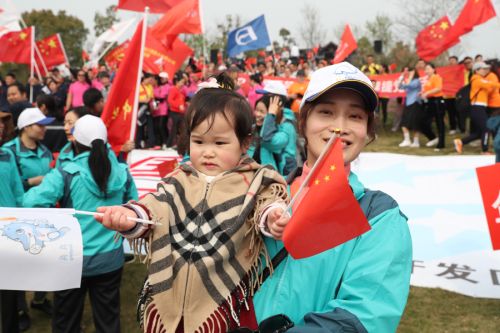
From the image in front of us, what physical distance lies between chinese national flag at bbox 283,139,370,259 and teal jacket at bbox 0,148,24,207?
3.37 metres

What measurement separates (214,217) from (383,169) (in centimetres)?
934

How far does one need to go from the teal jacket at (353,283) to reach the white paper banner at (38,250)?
90cm

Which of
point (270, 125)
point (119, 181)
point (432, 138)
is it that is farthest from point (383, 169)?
point (119, 181)

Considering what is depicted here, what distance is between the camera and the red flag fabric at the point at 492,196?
4.36 m

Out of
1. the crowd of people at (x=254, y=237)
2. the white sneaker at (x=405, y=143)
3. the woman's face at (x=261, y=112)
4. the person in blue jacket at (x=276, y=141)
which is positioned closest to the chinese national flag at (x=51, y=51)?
the white sneaker at (x=405, y=143)

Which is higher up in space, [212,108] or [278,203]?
[212,108]

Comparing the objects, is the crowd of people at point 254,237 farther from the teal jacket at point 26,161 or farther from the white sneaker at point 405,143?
the white sneaker at point 405,143

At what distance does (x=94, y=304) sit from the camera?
13.5 feet

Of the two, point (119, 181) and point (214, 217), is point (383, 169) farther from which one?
point (214, 217)

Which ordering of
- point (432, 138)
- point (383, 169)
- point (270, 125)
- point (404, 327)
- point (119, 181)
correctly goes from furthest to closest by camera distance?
point (432, 138) → point (383, 169) → point (270, 125) → point (404, 327) → point (119, 181)

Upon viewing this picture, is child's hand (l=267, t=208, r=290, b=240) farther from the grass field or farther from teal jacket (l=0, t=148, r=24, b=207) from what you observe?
the grass field

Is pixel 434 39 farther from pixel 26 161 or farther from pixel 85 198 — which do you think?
pixel 85 198

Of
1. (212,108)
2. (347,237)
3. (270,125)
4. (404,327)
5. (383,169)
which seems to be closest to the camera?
(347,237)

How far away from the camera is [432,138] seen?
13.5 meters
